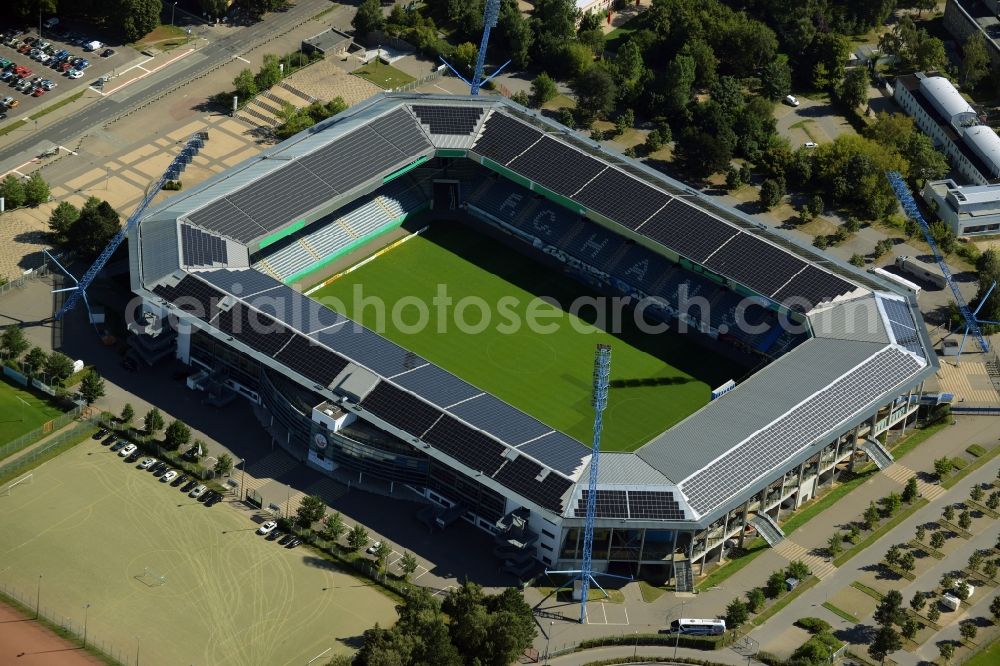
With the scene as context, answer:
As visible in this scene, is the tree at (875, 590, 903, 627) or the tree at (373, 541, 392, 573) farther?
the tree at (373, 541, 392, 573)

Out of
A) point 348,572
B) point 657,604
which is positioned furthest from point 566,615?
point 348,572

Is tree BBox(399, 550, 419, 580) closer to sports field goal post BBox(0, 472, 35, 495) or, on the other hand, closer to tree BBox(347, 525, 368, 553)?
tree BBox(347, 525, 368, 553)

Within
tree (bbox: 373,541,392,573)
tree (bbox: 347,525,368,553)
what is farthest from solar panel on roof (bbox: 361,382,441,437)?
tree (bbox: 373,541,392,573)

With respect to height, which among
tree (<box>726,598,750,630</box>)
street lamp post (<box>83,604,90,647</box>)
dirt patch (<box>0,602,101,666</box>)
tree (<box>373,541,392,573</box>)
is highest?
tree (<box>726,598,750,630</box>)

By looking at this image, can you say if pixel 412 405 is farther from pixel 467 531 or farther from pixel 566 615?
pixel 566 615

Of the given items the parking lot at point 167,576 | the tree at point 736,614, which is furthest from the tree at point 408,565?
the tree at point 736,614

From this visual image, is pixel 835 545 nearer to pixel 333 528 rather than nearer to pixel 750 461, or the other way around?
pixel 750 461

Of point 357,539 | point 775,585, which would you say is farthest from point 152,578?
point 775,585

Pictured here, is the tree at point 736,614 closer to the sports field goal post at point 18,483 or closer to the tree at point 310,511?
the tree at point 310,511
